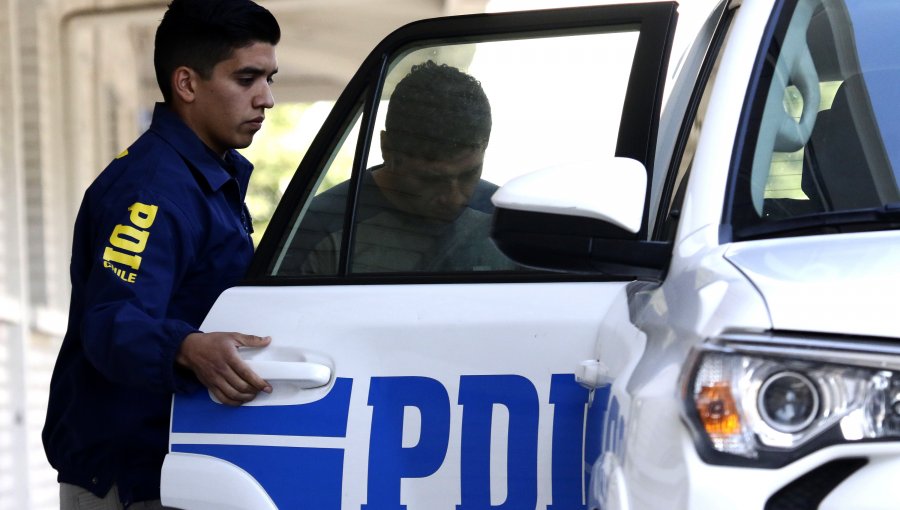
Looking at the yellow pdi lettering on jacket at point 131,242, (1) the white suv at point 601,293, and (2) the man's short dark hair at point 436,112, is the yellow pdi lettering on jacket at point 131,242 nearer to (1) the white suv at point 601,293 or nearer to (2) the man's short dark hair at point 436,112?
(1) the white suv at point 601,293

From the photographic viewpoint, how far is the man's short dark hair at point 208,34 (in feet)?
10.8

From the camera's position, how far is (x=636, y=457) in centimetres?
180

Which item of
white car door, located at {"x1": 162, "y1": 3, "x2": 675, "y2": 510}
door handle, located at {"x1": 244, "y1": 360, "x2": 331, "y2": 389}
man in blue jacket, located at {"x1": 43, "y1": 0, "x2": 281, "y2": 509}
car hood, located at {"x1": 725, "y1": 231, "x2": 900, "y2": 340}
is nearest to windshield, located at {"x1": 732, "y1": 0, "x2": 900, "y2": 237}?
car hood, located at {"x1": 725, "y1": 231, "x2": 900, "y2": 340}

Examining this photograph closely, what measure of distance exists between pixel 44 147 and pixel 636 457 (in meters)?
8.62

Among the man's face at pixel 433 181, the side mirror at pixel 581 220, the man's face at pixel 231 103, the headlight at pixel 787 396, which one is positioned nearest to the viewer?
the headlight at pixel 787 396

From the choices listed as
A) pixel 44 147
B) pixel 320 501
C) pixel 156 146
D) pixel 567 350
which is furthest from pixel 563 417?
pixel 44 147

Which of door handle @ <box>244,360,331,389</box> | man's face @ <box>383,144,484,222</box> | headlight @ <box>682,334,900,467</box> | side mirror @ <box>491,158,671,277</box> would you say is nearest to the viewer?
headlight @ <box>682,334,900,467</box>

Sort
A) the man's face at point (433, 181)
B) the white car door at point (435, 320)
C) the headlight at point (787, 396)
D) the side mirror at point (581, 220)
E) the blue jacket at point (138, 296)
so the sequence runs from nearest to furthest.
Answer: the headlight at point (787, 396), the side mirror at point (581, 220), the white car door at point (435, 320), the blue jacket at point (138, 296), the man's face at point (433, 181)

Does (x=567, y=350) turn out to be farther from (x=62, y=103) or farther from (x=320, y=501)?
(x=62, y=103)

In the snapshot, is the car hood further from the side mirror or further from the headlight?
the side mirror

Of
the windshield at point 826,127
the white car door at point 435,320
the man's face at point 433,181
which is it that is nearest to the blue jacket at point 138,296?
the white car door at point 435,320

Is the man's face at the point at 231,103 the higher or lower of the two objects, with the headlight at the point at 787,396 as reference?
higher

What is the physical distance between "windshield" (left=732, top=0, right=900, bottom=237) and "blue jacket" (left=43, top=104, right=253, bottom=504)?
114cm

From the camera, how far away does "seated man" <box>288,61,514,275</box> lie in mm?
2770
